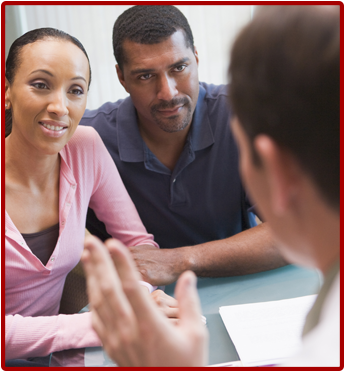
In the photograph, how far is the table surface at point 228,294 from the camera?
793 millimetres

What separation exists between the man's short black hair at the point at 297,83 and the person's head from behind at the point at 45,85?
2.27ft

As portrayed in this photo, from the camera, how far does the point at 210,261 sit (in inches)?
43.7

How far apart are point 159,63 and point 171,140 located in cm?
29

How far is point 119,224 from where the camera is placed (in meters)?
1.28

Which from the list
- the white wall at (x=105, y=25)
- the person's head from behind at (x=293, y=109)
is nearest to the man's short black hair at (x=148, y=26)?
the person's head from behind at (x=293, y=109)

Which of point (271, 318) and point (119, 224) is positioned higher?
point (119, 224)

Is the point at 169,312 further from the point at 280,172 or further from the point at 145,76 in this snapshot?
the point at 145,76

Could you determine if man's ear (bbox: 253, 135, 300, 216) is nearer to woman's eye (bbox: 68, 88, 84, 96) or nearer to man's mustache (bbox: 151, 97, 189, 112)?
woman's eye (bbox: 68, 88, 84, 96)

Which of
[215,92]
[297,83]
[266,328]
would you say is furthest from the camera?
[215,92]

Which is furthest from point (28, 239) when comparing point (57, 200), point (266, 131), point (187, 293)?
point (266, 131)

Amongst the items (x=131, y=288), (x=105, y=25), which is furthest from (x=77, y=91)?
(x=105, y=25)

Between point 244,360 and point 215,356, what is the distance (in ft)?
0.21

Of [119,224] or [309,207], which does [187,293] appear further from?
[119,224]

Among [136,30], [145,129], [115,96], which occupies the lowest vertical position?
[145,129]
